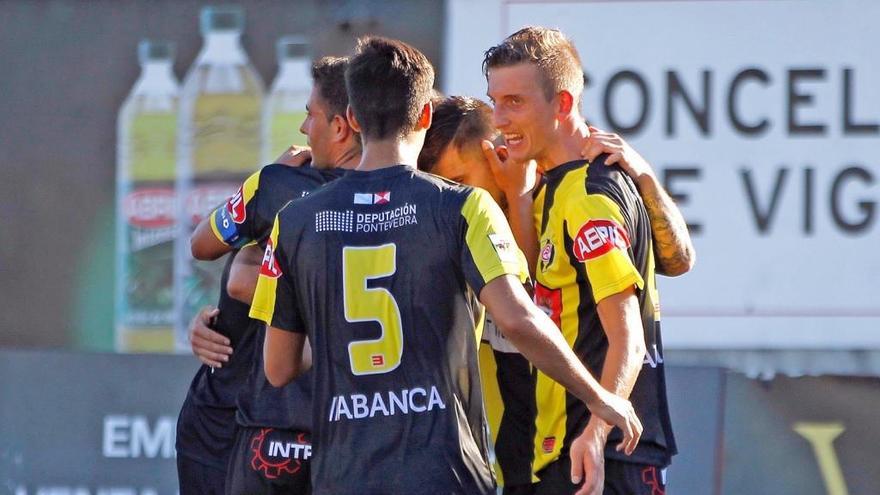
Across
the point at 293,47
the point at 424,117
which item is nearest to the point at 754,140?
the point at 293,47

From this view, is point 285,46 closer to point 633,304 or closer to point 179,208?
point 179,208

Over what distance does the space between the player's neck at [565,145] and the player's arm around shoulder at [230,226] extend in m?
0.84

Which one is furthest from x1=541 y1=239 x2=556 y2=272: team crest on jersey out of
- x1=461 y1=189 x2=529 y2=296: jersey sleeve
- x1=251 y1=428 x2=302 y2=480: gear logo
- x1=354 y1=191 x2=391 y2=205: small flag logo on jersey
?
x1=251 y1=428 x2=302 y2=480: gear logo

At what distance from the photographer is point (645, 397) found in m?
3.30

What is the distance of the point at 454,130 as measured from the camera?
3.74 m

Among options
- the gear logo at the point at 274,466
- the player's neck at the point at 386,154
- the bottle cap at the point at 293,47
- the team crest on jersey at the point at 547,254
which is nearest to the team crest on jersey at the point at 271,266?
the player's neck at the point at 386,154

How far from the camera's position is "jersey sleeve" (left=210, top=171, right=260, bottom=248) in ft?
12.2

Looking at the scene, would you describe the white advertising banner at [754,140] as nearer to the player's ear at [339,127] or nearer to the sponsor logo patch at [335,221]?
the player's ear at [339,127]

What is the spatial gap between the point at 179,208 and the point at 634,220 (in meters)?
2.66

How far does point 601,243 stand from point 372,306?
59cm

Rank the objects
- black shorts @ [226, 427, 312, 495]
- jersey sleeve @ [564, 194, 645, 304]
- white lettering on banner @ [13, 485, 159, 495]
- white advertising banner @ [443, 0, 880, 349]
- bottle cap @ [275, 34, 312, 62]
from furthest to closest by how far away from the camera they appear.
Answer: white lettering on banner @ [13, 485, 159, 495]
bottle cap @ [275, 34, 312, 62]
white advertising banner @ [443, 0, 880, 349]
black shorts @ [226, 427, 312, 495]
jersey sleeve @ [564, 194, 645, 304]

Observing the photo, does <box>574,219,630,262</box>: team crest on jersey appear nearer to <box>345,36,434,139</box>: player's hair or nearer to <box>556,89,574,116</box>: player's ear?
<box>556,89,574,116</box>: player's ear

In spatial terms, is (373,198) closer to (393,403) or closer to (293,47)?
(393,403)

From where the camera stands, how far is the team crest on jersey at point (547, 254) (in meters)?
3.27
